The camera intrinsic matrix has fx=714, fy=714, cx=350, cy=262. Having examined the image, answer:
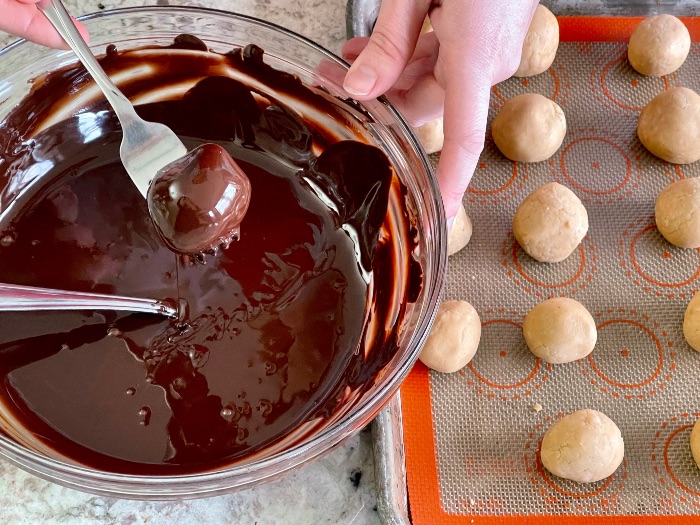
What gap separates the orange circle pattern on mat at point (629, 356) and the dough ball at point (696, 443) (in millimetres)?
110

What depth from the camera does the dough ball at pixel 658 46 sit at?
5.86 feet

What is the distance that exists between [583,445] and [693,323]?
46 centimetres

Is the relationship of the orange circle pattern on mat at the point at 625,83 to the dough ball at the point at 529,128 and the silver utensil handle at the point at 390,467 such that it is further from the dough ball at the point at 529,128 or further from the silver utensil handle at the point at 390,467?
the silver utensil handle at the point at 390,467

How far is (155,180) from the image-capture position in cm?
117

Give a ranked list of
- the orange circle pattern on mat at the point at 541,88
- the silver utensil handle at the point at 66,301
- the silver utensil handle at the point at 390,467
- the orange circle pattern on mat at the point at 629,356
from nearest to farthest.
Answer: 1. the silver utensil handle at the point at 66,301
2. the silver utensil handle at the point at 390,467
3. the orange circle pattern on mat at the point at 629,356
4. the orange circle pattern on mat at the point at 541,88

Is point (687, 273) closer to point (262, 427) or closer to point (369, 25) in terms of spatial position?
point (369, 25)

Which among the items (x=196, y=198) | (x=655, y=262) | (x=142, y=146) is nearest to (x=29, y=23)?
(x=142, y=146)

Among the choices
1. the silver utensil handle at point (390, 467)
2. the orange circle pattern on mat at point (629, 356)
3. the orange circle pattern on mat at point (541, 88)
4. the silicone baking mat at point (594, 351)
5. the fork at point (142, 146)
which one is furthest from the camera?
the orange circle pattern on mat at point (541, 88)

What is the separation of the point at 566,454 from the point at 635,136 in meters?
0.88

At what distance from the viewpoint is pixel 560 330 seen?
1.50m

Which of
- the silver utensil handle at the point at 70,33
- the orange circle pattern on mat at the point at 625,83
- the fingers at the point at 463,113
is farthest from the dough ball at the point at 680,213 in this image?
the silver utensil handle at the point at 70,33

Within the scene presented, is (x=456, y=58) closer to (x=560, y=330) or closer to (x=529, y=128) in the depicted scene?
(x=529, y=128)

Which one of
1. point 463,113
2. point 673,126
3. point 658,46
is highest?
point 463,113

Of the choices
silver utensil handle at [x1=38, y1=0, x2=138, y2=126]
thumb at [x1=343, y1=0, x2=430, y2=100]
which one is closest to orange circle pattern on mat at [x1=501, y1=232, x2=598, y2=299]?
thumb at [x1=343, y1=0, x2=430, y2=100]
